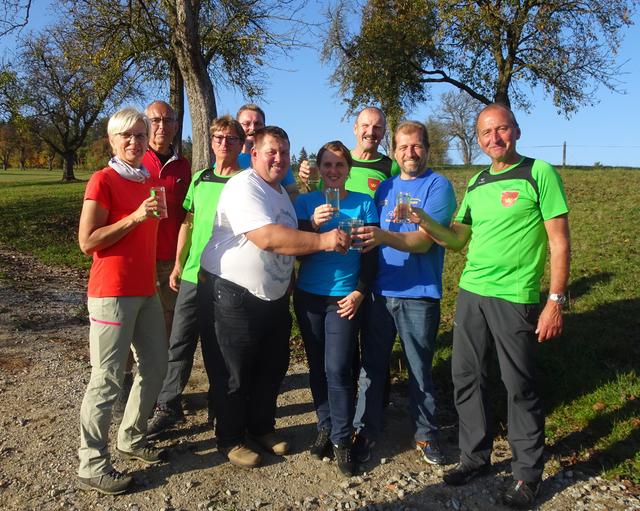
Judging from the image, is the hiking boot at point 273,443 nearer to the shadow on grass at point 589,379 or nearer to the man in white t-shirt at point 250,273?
the man in white t-shirt at point 250,273

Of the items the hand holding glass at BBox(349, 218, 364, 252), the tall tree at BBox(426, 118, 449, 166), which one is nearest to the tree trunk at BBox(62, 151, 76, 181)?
the tall tree at BBox(426, 118, 449, 166)

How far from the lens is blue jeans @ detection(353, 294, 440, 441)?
374 centimetres

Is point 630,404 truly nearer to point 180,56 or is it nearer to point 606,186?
point 180,56

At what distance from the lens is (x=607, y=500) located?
337 centimetres

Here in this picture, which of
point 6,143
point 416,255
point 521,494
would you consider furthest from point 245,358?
point 6,143

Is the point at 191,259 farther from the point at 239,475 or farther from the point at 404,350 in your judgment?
the point at 404,350

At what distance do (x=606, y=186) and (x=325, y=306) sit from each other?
1552cm

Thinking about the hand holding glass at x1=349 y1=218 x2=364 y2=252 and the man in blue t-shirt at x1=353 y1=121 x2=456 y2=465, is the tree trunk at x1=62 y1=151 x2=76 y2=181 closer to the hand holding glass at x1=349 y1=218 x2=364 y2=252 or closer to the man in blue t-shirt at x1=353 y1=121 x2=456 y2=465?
the man in blue t-shirt at x1=353 y1=121 x2=456 y2=465

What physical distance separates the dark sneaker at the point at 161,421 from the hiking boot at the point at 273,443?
745 millimetres

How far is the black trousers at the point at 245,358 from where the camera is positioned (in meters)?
3.51

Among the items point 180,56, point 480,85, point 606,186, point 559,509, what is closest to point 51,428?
point 559,509

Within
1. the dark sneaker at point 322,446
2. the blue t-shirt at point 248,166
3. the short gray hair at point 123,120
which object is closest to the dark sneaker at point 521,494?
the dark sneaker at point 322,446

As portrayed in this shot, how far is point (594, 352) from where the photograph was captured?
5.32 metres

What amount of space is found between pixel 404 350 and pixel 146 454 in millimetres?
1936
